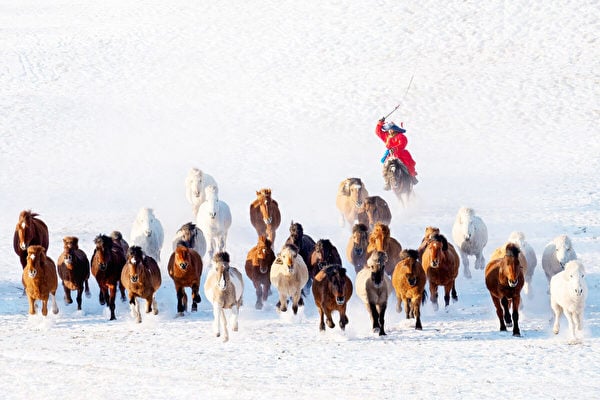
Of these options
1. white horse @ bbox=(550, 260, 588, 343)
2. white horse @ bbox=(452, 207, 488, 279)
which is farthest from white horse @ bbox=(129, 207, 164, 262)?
white horse @ bbox=(550, 260, 588, 343)

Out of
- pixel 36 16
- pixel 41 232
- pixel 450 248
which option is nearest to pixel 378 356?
pixel 450 248

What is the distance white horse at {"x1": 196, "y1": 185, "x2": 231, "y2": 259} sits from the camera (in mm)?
23344

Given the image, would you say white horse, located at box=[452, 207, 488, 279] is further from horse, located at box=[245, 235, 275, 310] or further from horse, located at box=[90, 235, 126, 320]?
horse, located at box=[90, 235, 126, 320]

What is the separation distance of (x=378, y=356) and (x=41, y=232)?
25.9 ft

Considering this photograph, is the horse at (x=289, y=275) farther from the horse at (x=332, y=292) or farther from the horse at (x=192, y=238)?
the horse at (x=192, y=238)

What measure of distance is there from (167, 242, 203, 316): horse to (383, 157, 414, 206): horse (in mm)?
7548

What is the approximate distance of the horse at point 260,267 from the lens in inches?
802

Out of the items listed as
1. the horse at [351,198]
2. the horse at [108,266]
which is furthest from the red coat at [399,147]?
the horse at [108,266]

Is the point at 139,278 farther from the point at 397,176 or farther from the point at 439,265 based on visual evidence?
the point at 397,176

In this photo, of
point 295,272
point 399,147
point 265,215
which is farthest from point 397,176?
point 295,272

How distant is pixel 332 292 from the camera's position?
18.5 m

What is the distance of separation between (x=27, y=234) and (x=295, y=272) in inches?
222

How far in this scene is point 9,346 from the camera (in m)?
18.4

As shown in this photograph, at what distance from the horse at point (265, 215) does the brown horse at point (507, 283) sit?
5885 millimetres
